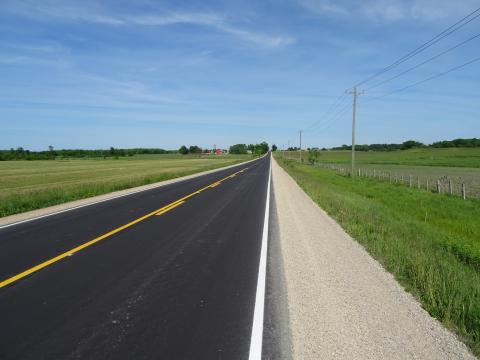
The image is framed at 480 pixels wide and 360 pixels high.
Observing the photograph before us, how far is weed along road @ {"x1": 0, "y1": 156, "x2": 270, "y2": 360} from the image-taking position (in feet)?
12.7

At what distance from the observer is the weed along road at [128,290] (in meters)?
3.87

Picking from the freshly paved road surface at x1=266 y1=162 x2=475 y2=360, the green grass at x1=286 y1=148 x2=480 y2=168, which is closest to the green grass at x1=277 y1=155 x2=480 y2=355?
the freshly paved road surface at x1=266 y1=162 x2=475 y2=360

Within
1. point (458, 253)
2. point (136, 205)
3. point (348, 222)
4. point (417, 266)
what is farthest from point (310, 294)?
point (136, 205)

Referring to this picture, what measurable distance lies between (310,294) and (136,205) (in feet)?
36.5

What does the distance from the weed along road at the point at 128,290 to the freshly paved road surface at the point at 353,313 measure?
693 mm

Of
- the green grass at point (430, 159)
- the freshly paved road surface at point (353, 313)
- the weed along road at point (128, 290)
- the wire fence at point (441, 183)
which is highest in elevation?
the green grass at point (430, 159)

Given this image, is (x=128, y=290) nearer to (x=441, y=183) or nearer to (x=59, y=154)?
(x=441, y=183)

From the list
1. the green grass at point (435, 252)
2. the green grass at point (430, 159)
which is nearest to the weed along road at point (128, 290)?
the green grass at point (435, 252)

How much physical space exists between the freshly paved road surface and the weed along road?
2.27 ft

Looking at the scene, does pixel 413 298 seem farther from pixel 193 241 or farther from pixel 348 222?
pixel 348 222

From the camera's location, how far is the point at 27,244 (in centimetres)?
820

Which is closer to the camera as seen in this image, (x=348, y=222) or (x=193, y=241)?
(x=193, y=241)

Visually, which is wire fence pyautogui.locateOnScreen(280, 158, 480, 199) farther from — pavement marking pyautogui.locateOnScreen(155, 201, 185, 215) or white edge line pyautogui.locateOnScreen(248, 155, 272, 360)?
white edge line pyautogui.locateOnScreen(248, 155, 272, 360)

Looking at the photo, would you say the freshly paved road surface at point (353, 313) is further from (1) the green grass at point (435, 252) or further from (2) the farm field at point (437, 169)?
(2) the farm field at point (437, 169)
